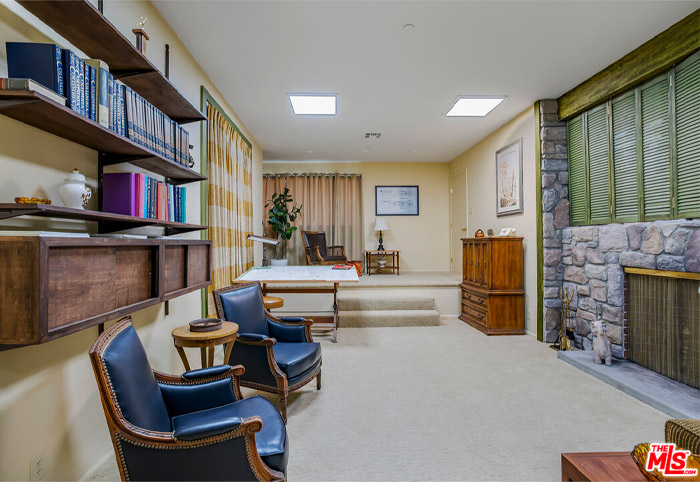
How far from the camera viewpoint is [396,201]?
7621 millimetres

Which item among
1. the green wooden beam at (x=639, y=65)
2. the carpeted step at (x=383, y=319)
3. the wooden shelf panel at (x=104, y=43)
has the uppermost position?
the green wooden beam at (x=639, y=65)

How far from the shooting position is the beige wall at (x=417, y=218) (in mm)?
7605

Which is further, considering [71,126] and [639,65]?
[639,65]

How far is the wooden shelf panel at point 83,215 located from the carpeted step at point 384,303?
10.1ft

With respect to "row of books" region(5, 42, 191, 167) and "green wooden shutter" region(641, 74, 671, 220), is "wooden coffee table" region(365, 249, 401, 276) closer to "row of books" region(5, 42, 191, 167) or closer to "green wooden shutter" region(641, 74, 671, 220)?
"green wooden shutter" region(641, 74, 671, 220)

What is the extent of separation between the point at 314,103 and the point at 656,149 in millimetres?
3450

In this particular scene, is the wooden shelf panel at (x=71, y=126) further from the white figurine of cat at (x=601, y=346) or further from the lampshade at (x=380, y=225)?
the lampshade at (x=380, y=225)

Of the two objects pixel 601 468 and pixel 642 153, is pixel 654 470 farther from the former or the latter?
pixel 642 153

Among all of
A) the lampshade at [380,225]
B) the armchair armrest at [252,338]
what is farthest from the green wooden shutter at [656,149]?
the lampshade at [380,225]

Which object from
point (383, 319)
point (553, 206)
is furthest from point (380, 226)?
point (553, 206)

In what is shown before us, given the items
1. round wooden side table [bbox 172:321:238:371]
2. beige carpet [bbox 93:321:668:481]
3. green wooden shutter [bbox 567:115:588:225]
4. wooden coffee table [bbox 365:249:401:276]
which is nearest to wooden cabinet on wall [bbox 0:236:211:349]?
round wooden side table [bbox 172:321:238:371]

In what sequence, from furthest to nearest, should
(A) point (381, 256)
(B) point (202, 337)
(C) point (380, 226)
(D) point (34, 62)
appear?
(A) point (381, 256) → (C) point (380, 226) → (B) point (202, 337) → (D) point (34, 62)

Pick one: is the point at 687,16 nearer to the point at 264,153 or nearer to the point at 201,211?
the point at 201,211

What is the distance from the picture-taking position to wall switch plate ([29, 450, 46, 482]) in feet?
4.56
